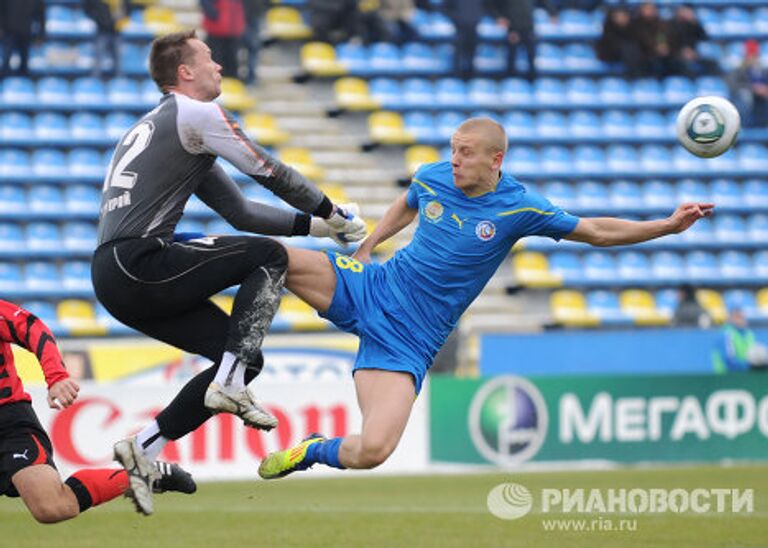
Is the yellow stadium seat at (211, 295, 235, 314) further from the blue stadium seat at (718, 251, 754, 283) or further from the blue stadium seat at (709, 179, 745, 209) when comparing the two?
the blue stadium seat at (709, 179, 745, 209)

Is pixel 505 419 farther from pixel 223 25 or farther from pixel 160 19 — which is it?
pixel 160 19

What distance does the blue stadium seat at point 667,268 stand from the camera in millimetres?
21953

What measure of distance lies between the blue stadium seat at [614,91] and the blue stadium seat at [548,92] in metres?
0.62

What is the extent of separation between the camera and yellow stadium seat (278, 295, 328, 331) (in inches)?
763

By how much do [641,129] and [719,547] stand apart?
14.9m

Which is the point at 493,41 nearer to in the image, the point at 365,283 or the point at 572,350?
the point at 572,350

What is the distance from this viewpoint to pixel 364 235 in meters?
8.44

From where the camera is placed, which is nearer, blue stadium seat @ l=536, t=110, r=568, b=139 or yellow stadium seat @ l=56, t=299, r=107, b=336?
yellow stadium seat @ l=56, t=299, r=107, b=336

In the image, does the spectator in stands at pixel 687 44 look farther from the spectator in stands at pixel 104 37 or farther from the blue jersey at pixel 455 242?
the blue jersey at pixel 455 242

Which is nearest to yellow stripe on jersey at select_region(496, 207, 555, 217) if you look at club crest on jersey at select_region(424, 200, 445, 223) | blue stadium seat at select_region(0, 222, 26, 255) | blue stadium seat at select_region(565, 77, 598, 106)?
club crest on jersey at select_region(424, 200, 445, 223)

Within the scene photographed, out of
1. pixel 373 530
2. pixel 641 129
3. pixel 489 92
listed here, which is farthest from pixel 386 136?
pixel 373 530

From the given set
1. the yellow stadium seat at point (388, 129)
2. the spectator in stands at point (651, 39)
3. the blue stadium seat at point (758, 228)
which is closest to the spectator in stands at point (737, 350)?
the blue stadium seat at point (758, 228)

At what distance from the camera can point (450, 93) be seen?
76.7ft

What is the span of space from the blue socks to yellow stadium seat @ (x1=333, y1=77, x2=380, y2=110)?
14709mm
